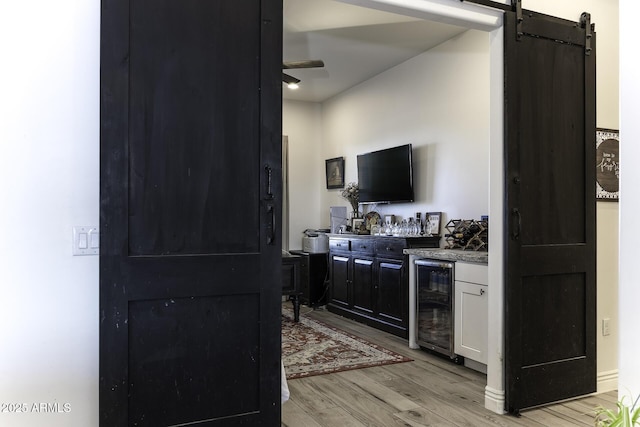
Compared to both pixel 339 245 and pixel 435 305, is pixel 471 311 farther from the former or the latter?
pixel 339 245

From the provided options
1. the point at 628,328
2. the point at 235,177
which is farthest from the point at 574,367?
the point at 235,177

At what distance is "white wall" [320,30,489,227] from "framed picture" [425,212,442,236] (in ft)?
0.22

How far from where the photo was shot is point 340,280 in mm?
5719

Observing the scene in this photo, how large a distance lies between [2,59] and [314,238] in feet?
16.0

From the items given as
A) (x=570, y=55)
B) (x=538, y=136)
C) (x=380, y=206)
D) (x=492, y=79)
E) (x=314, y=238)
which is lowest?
(x=314, y=238)

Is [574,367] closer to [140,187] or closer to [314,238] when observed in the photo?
[140,187]

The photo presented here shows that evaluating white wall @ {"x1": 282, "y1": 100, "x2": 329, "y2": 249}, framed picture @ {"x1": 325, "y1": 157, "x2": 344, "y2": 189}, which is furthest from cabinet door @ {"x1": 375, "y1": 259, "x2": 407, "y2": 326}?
white wall @ {"x1": 282, "y1": 100, "x2": 329, "y2": 249}

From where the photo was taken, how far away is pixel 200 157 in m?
1.94

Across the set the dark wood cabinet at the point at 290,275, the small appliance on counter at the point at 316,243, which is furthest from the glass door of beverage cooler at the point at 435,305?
the small appliance on counter at the point at 316,243

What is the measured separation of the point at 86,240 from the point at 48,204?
195 millimetres

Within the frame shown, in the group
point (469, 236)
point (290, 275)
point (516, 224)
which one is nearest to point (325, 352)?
point (290, 275)

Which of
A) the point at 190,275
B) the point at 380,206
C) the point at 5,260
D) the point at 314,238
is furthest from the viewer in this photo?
the point at 314,238

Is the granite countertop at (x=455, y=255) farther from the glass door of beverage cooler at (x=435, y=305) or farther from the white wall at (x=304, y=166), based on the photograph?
the white wall at (x=304, y=166)

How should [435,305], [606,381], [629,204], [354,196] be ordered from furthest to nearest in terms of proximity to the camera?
[354,196], [435,305], [606,381], [629,204]
